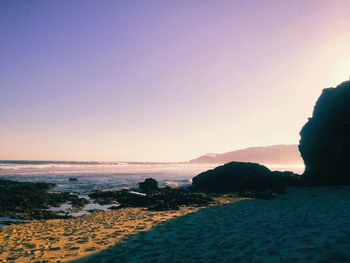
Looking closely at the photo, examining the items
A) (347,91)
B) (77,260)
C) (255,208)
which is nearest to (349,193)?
(255,208)

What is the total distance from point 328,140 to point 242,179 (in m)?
8.98

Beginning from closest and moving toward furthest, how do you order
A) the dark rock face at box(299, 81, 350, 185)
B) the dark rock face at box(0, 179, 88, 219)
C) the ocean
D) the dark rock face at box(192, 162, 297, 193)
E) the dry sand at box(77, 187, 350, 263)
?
the dry sand at box(77, 187, 350, 263)
the dark rock face at box(0, 179, 88, 219)
the dark rock face at box(299, 81, 350, 185)
the dark rock face at box(192, 162, 297, 193)
the ocean

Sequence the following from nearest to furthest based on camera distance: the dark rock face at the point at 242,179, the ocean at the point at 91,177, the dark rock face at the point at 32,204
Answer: the dark rock face at the point at 32,204 < the dark rock face at the point at 242,179 < the ocean at the point at 91,177

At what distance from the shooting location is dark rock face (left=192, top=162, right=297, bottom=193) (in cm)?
3069

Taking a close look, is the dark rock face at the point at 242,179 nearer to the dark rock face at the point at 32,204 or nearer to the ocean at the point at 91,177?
Answer: the ocean at the point at 91,177

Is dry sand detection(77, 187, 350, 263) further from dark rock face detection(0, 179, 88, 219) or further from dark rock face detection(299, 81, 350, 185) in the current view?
dark rock face detection(299, 81, 350, 185)

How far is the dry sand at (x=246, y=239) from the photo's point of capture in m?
9.25

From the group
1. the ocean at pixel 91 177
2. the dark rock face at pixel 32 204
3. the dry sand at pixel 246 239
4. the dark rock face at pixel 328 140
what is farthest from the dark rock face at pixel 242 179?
the dry sand at pixel 246 239

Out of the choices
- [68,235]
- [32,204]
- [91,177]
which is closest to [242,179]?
[32,204]

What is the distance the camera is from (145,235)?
40.8 ft

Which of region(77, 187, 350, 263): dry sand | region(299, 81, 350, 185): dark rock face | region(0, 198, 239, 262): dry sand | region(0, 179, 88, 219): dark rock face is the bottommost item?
region(0, 179, 88, 219): dark rock face

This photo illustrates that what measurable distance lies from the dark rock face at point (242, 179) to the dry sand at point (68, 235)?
48.8ft

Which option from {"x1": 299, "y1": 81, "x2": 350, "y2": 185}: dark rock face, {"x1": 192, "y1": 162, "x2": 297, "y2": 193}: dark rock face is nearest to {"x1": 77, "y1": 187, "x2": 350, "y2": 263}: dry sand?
{"x1": 299, "y1": 81, "x2": 350, "y2": 185}: dark rock face

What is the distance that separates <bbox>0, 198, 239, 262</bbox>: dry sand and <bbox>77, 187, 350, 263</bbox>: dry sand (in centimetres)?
85
